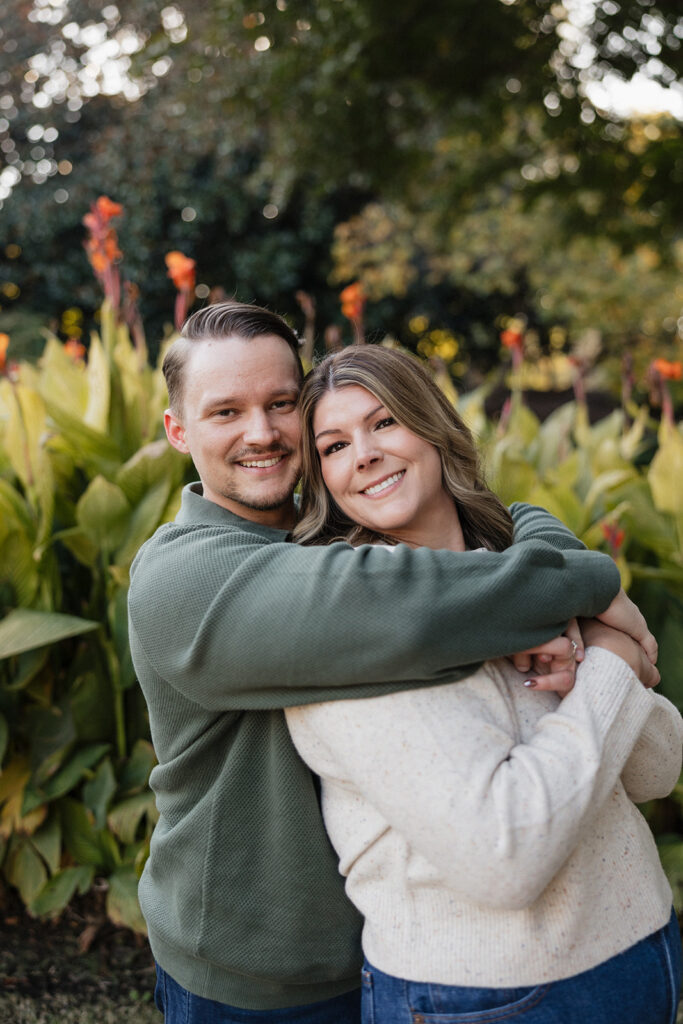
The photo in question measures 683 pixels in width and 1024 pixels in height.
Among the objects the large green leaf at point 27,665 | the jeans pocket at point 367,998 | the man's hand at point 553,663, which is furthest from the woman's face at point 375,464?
the large green leaf at point 27,665

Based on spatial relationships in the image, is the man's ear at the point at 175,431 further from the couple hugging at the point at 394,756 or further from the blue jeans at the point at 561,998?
the blue jeans at the point at 561,998

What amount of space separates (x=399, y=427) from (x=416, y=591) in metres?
0.43

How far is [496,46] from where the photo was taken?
5.92 m

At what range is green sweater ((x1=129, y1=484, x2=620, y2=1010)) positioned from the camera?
1.36 metres

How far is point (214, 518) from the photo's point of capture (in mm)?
1768

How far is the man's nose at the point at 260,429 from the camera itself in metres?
1.82

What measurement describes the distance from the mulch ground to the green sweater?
158 cm

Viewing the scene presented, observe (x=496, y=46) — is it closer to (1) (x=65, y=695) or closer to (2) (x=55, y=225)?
(1) (x=65, y=695)

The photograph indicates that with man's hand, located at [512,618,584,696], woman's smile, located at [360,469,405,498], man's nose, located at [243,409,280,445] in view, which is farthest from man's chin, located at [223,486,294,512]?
man's hand, located at [512,618,584,696]

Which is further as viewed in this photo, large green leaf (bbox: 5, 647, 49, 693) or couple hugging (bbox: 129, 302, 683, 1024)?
large green leaf (bbox: 5, 647, 49, 693)

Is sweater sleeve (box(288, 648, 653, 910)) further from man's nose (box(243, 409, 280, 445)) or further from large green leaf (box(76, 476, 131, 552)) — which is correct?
large green leaf (box(76, 476, 131, 552))

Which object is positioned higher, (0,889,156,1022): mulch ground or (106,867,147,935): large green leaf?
(106,867,147,935): large green leaf

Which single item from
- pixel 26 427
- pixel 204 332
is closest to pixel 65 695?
pixel 26 427

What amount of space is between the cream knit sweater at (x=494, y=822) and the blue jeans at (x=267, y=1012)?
279 mm
